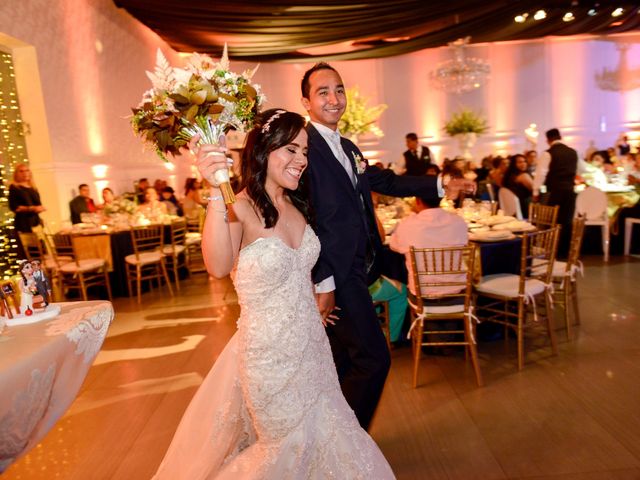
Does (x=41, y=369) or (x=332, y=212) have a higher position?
(x=332, y=212)

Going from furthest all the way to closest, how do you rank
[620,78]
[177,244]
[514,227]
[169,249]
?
[620,78], [177,244], [169,249], [514,227]

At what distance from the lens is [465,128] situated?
12.6 meters

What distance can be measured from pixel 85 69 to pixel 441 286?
7.81 m

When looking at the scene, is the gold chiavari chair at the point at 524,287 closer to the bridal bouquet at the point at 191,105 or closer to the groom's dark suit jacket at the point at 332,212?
the groom's dark suit jacket at the point at 332,212

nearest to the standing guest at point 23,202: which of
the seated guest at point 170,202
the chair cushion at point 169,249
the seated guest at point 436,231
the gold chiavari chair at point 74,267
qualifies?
the gold chiavari chair at point 74,267

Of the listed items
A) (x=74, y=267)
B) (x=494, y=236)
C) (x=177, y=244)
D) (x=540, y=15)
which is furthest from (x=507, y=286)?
(x=540, y=15)

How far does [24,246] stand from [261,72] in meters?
8.52

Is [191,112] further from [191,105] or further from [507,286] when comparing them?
[507,286]

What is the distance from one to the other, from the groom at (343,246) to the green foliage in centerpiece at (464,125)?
35.7 ft

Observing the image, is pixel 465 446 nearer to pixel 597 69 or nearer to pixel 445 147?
pixel 445 147

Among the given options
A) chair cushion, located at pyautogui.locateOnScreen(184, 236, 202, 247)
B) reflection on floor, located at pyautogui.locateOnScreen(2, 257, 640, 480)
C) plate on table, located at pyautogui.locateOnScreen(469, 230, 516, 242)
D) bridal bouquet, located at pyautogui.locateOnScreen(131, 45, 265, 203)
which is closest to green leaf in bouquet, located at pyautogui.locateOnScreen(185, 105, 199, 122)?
bridal bouquet, located at pyautogui.locateOnScreen(131, 45, 265, 203)

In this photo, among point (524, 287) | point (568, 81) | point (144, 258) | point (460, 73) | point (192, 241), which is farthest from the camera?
point (568, 81)

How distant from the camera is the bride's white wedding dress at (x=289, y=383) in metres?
1.87

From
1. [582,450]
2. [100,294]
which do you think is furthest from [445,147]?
[582,450]
